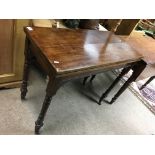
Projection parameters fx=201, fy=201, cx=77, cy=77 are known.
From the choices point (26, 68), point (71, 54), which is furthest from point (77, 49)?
point (26, 68)

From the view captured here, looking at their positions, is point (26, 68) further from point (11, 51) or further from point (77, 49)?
point (77, 49)

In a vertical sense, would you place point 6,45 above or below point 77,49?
below

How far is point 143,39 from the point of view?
219cm

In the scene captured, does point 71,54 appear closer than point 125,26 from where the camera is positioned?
Yes

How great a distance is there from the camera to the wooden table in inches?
43.7

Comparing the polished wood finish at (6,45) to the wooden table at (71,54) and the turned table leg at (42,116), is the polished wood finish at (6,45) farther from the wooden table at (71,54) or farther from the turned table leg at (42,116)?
the turned table leg at (42,116)

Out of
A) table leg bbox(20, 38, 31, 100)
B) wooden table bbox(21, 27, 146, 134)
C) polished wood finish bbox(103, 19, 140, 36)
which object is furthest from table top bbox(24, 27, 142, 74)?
polished wood finish bbox(103, 19, 140, 36)

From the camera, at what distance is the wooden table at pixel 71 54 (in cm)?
111

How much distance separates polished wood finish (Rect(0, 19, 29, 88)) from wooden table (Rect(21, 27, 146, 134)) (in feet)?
0.41

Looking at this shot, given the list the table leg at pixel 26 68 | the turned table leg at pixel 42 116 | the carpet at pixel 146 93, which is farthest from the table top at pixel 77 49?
the carpet at pixel 146 93

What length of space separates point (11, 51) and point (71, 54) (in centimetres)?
56

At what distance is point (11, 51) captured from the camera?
4.98 ft

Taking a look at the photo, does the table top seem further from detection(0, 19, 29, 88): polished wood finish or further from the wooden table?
detection(0, 19, 29, 88): polished wood finish
